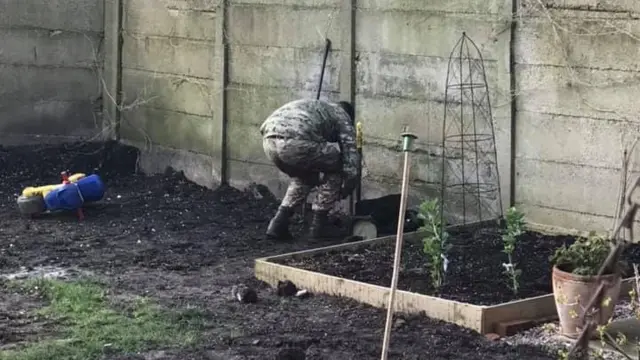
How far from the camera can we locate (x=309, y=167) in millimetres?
7535

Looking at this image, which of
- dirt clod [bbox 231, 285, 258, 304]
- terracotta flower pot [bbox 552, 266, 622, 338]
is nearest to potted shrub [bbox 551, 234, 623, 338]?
terracotta flower pot [bbox 552, 266, 622, 338]

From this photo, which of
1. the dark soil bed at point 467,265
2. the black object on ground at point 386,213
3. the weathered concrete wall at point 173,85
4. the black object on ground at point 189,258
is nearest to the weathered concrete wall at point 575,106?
the dark soil bed at point 467,265

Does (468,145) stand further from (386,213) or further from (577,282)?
(577,282)

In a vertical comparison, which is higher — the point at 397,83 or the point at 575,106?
the point at 397,83

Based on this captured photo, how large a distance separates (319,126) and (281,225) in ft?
2.58

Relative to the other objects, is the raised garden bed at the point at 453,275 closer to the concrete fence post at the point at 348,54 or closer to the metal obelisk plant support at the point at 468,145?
the metal obelisk plant support at the point at 468,145

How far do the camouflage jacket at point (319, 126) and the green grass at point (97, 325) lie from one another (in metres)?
1.81

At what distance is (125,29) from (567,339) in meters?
6.62

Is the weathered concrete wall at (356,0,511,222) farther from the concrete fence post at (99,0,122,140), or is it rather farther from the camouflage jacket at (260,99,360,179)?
the concrete fence post at (99,0,122,140)

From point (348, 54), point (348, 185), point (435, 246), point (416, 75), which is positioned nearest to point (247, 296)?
point (435, 246)

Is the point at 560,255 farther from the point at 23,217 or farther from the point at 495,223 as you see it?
the point at 23,217

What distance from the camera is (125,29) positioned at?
10.5 metres

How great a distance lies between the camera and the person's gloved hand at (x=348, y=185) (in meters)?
7.52

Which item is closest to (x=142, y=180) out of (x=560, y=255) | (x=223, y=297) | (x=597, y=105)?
(x=223, y=297)
